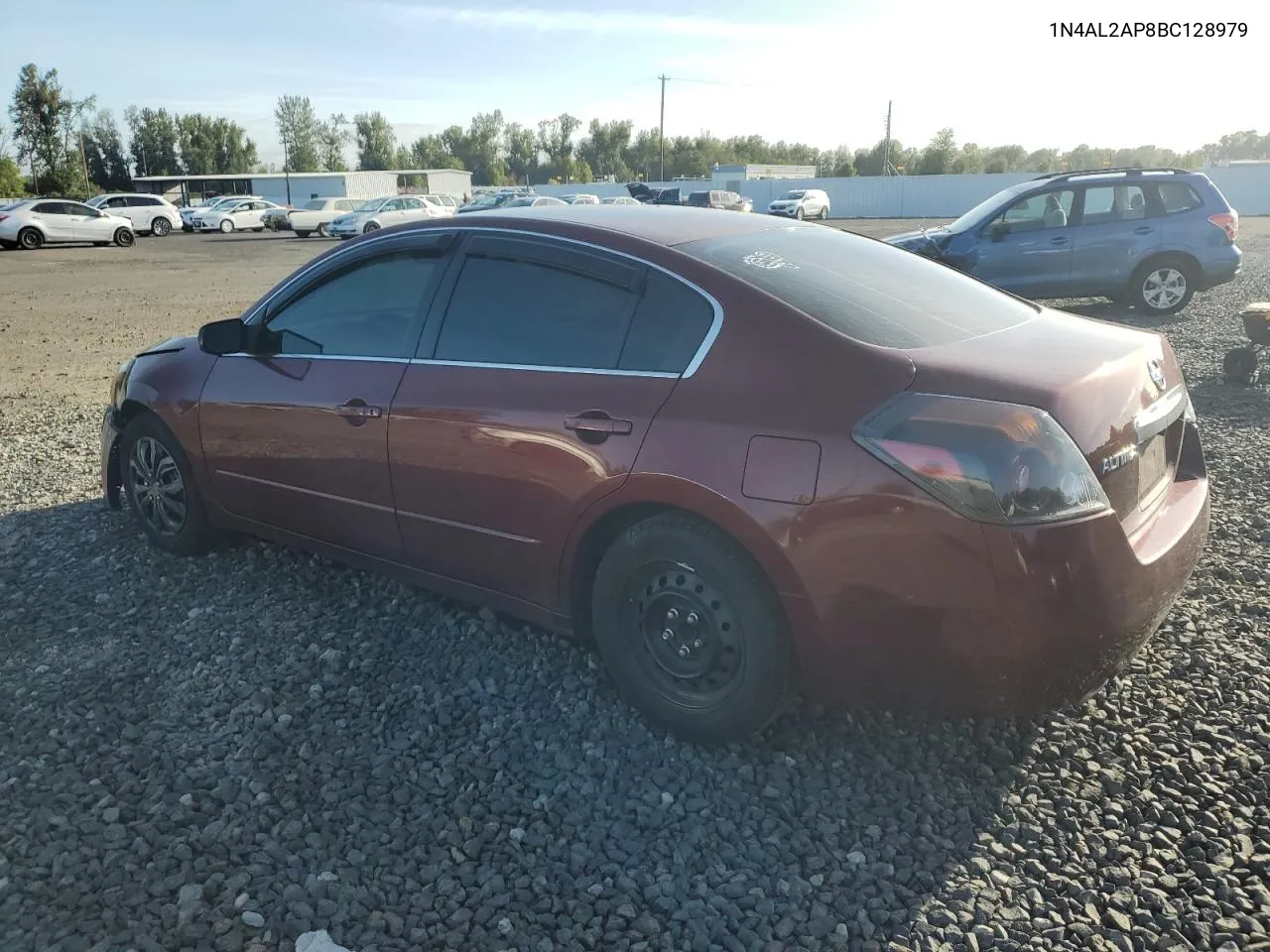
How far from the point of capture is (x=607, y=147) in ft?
403

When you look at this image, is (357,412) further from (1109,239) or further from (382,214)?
(382,214)

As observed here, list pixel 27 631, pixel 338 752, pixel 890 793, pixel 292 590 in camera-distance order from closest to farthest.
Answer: pixel 890 793, pixel 338 752, pixel 27 631, pixel 292 590

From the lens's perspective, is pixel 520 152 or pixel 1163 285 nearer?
pixel 1163 285

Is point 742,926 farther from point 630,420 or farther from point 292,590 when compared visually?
point 292,590

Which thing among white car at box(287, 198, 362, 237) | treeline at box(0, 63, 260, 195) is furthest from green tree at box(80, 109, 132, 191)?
white car at box(287, 198, 362, 237)

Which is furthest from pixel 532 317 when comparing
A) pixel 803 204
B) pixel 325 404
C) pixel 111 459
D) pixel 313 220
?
pixel 803 204

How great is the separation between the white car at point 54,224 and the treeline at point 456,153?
1590 inches

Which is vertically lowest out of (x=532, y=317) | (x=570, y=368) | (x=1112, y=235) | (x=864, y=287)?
(x=570, y=368)

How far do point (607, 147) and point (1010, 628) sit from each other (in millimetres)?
127236

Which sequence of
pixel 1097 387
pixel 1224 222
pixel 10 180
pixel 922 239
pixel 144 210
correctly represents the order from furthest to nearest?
pixel 10 180, pixel 144 210, pixel 922 239, pixel 1224 222, pixel 1097 387

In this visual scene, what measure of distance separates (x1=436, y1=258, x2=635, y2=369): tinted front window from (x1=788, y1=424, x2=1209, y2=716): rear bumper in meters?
1.13

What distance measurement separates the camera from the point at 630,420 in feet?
9.98

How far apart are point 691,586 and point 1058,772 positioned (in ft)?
4.06

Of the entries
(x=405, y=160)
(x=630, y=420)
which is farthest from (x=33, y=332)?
(x=405, y=160)
